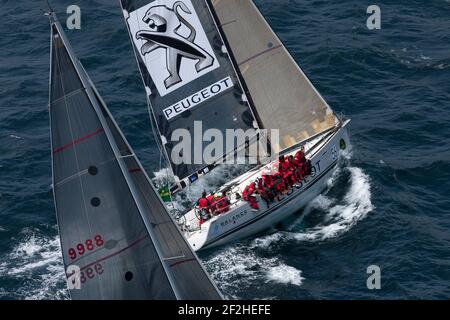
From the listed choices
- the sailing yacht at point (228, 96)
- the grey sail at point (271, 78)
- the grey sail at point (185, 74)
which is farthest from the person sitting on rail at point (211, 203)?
the grey sail at point (271, 78)

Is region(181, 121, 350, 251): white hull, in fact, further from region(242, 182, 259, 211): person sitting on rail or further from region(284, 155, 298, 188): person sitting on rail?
region(284, 155, 298, 188): person sitting on rail

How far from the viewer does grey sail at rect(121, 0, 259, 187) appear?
4909 centimetres

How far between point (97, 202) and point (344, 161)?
25.6 metres

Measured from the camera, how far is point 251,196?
170ft

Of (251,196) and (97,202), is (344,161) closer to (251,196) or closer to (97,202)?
(251,196)

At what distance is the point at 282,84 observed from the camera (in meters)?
53.2

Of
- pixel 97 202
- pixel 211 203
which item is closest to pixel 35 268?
pixel 211 203

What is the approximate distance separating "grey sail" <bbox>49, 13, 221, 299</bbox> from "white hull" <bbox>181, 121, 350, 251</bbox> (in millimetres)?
15717

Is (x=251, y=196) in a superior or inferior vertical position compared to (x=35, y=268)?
superior

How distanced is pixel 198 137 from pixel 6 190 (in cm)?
1323

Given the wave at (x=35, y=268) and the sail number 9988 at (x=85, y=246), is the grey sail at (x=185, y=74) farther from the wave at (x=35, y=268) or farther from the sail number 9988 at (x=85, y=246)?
the sail number 9988 at (x=85, y=246)

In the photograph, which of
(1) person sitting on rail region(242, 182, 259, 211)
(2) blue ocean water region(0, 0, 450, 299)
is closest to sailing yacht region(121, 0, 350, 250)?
(1) person sitting on rail region(242, 182, 259, 211)
